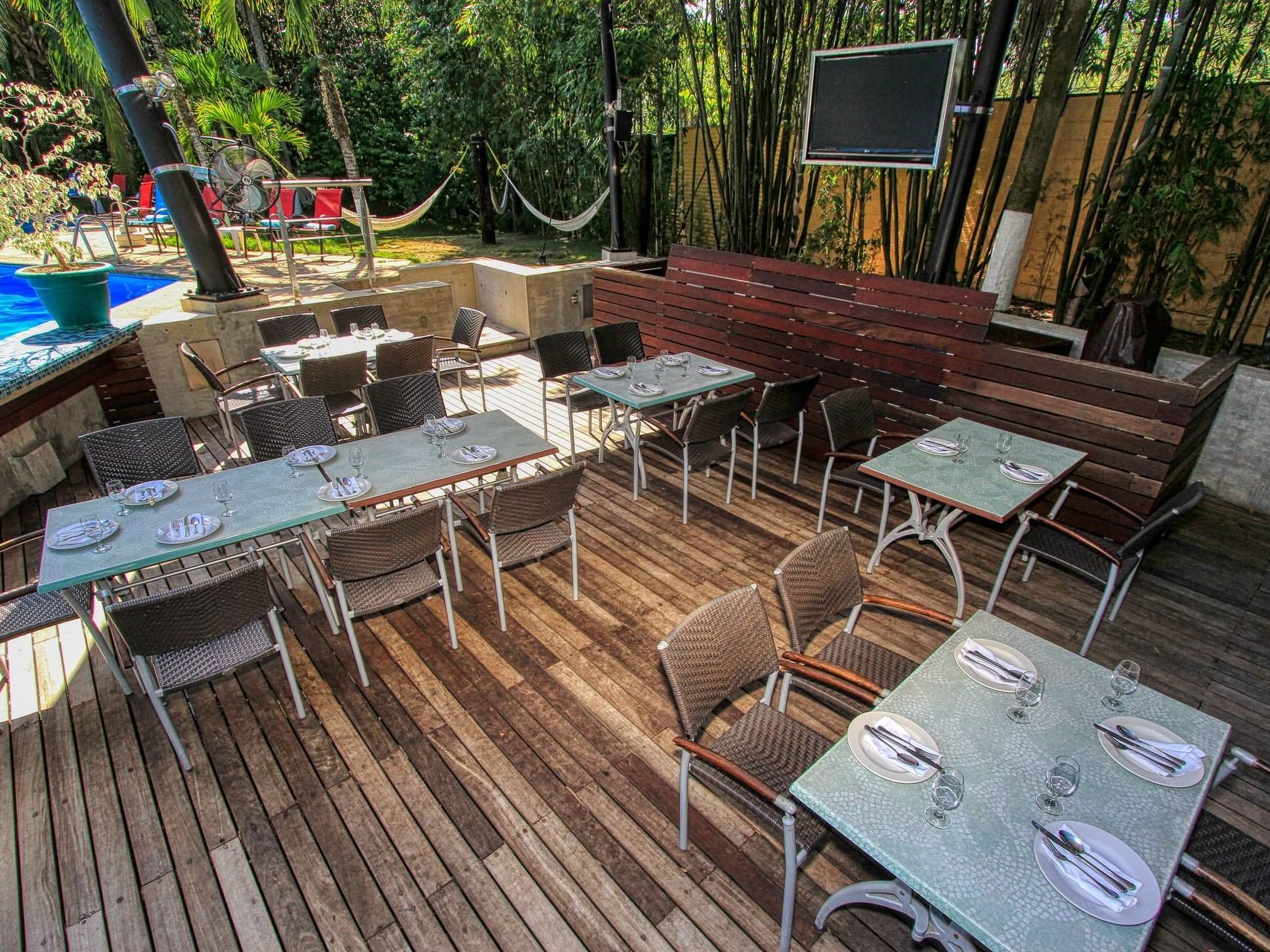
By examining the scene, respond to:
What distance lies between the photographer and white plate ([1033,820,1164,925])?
3.82ft

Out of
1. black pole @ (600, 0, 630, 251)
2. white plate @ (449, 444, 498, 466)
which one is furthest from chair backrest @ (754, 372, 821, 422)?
black pole @ (600, 0, 630, 251)

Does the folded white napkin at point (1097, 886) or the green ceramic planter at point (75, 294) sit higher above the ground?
the green ceramic planter at point (75, 294)

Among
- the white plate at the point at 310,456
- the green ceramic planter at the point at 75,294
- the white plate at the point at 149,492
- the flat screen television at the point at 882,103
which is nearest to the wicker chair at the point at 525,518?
the white plate at the point at 310,456

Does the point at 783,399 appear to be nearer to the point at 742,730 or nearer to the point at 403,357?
the point at 742,730

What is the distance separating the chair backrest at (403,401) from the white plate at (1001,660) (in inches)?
120

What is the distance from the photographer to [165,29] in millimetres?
11164

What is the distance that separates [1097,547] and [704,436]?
1.95m

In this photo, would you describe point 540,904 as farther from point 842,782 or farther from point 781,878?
point 842,782

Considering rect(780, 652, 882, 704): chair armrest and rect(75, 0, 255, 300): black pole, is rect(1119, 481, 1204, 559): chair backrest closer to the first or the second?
rect(780, 652, 882, 704): chair armrest

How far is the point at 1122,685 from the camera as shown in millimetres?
1671

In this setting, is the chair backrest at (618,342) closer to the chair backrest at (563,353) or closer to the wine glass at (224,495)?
the chair backrest at (563,353)

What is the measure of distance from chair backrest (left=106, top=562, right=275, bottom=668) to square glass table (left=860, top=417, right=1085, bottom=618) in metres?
2.57

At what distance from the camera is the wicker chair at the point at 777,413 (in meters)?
3.73

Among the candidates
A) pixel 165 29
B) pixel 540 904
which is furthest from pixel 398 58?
pixel 540 904
